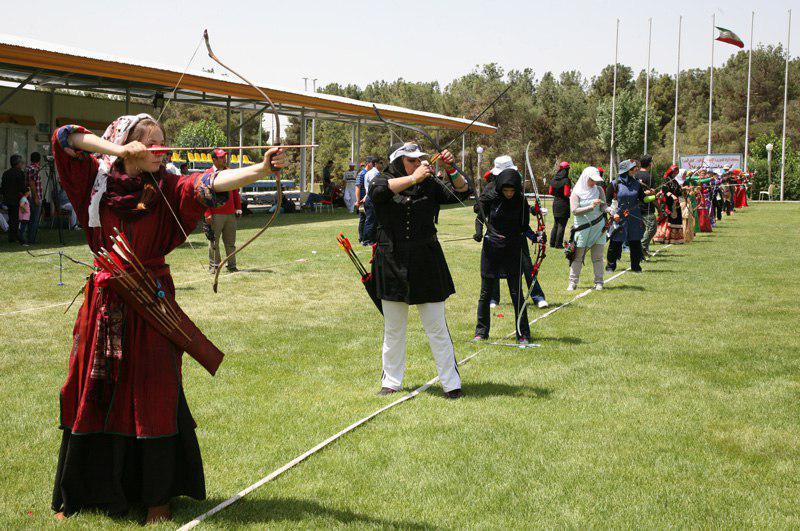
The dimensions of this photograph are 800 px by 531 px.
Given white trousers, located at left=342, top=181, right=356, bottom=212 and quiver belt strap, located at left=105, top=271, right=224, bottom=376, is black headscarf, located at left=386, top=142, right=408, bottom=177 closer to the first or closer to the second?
quiver belt strap, located at left=105, top=271, right=224, bottom=376

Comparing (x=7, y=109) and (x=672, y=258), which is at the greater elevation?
(x=7, y=109)

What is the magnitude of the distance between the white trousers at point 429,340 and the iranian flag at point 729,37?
48.7 m

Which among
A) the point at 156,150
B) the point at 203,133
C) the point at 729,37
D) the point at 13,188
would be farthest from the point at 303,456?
the point at 203,133

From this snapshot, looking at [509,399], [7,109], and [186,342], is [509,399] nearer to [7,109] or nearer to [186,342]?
[186,342]

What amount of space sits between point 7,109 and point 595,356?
17.6 meters

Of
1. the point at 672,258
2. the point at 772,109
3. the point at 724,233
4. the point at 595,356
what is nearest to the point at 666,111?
the point at 772,109

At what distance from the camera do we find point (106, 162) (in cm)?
394

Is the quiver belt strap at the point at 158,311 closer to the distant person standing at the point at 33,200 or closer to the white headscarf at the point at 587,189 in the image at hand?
the white headscarf at the point at 587,189

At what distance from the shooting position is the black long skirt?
12.6 feet

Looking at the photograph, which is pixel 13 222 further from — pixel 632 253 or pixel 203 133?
pixel 203 133

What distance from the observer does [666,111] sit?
83875mm

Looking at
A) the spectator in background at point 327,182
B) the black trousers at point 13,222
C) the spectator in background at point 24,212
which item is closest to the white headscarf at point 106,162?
the spectator in background at point 24,212

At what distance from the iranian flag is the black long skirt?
Answer: 51.3 m

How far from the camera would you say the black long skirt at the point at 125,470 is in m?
3.85
